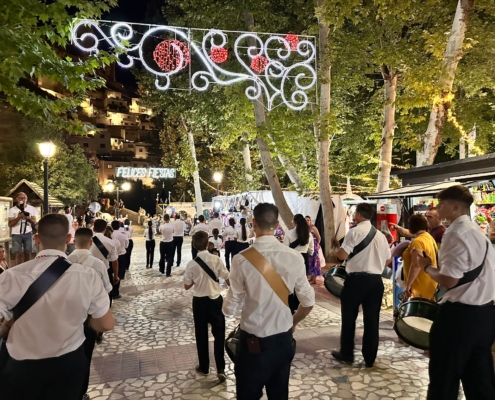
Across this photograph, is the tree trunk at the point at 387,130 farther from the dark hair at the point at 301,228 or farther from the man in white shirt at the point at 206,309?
the man in white shirt at the point at 206,309

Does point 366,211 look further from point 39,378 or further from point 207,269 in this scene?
point 39,378

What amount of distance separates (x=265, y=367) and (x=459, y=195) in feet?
6.93

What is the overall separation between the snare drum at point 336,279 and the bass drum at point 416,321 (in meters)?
1.30

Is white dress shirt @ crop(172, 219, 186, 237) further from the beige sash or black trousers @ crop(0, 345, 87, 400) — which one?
black trousers @ crop(0, 345, 87, 400)

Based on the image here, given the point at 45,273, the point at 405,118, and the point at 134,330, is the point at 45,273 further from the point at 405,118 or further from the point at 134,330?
the point at 405,118

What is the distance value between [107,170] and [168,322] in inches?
2379

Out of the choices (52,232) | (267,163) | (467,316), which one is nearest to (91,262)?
(52,232)

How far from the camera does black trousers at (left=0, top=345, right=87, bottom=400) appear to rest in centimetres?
244

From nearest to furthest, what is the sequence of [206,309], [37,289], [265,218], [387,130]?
[37,289] → [265,218] → [206,309] → [387,130]

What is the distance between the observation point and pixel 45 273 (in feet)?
8.02

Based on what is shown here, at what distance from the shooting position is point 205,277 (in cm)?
477

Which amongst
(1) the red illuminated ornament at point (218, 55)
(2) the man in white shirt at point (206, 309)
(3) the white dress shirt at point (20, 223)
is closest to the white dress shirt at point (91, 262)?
(2) the man in white shirt at point (206, 309)

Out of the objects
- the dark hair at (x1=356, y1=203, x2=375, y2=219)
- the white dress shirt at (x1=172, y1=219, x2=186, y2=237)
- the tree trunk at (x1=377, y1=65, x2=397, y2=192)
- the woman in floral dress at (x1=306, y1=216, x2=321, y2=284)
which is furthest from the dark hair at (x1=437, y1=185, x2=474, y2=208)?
the white dress shirt at (x1=172, y1=219, x2=186, y2=237)

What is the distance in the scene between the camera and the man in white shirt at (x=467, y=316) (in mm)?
3023
